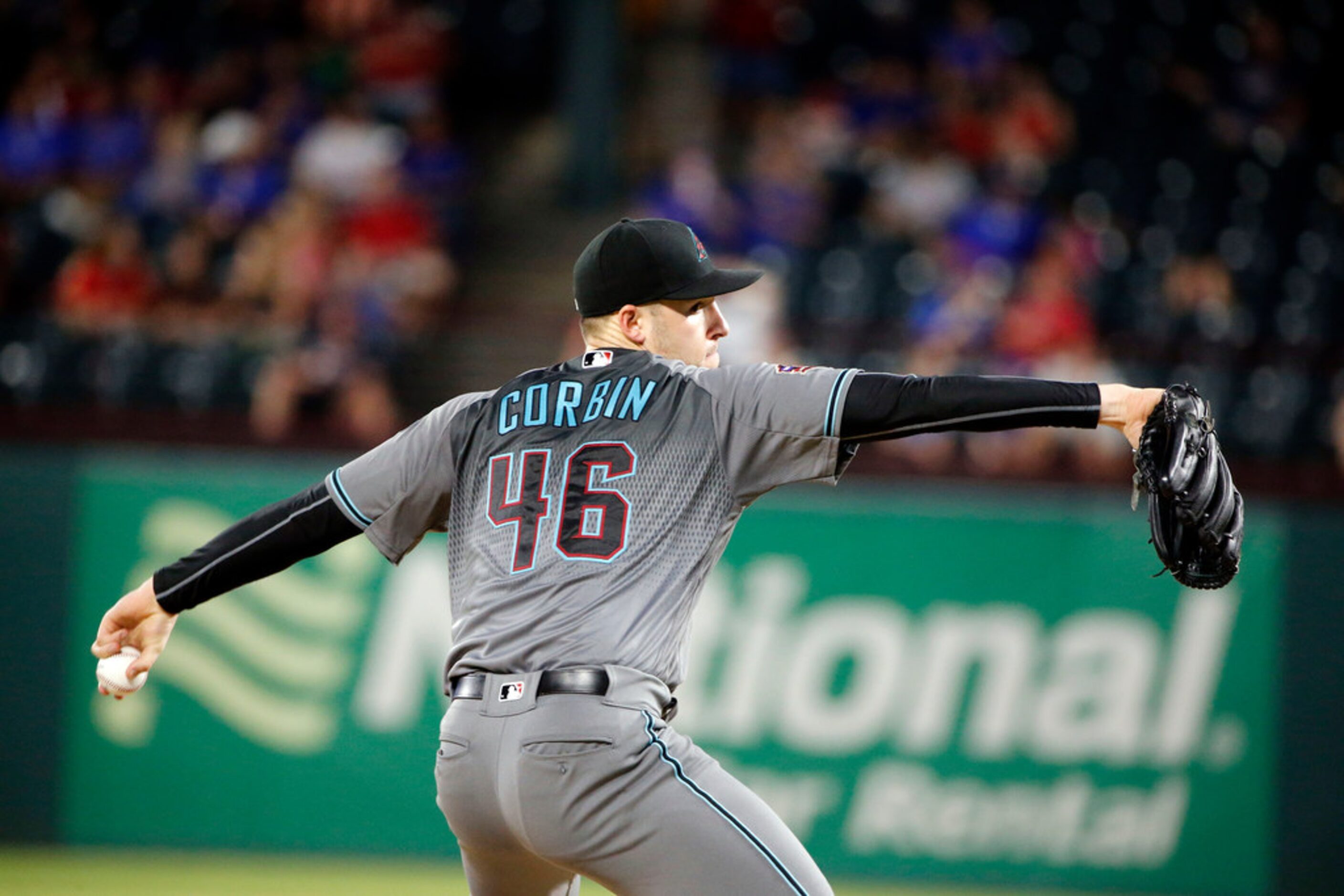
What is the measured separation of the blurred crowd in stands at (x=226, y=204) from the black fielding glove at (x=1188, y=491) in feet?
19.1

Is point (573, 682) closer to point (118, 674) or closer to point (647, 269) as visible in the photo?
point (647, 269)

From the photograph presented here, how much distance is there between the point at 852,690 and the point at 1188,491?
4.93 metres

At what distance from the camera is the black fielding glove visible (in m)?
2.86

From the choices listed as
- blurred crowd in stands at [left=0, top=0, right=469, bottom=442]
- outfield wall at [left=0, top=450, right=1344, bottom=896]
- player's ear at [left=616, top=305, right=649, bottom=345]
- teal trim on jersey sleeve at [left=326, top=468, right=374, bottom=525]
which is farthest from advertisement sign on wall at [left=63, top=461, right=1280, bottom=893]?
teal trim on jersey sleeve at [left=326, top=468, right=374, bottom=525]

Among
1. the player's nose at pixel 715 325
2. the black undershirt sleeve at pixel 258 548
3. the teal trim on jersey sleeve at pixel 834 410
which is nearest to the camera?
the teal trim on jersey sleeve at pixel 834 410

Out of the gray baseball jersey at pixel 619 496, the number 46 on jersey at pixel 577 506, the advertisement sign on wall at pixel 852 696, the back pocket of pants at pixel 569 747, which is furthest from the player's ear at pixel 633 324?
the advertisement sign on wall at pixel 852 696

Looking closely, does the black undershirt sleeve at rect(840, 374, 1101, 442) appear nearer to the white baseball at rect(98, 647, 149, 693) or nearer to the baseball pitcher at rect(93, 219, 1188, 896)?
the baseball pitcher at rect(93, 219, 1188, 896)

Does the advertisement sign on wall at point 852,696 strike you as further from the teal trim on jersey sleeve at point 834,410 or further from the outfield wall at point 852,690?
the teal trim on jersey sleeve at point 834,410

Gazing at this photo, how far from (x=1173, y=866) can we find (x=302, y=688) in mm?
4283

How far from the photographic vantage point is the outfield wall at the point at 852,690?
7.61m

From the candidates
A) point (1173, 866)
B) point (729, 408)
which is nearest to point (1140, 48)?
point (1173, 866)

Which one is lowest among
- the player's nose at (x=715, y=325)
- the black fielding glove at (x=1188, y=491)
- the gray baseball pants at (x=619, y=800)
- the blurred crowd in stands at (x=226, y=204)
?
the gray baseball pants at (x=619, y=800)

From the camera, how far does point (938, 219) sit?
11219 mm

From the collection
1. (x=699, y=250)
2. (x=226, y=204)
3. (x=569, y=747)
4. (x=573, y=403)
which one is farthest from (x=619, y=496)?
(x=226, y=204)
